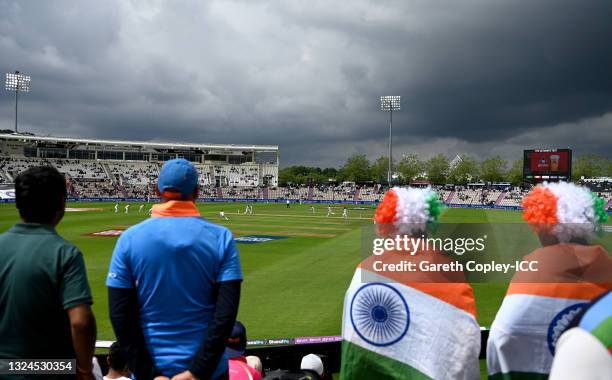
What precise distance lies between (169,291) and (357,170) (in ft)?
468

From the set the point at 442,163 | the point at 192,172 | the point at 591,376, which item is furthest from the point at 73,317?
the point at 442,163

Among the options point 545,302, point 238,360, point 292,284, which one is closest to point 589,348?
point 545,302

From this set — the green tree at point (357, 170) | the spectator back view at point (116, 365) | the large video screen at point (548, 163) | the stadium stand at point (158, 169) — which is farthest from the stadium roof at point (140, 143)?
the spectator back view at point (116, 365)

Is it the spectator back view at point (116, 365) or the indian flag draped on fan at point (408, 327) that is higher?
the indian flag draped on fan at point (408, 327)

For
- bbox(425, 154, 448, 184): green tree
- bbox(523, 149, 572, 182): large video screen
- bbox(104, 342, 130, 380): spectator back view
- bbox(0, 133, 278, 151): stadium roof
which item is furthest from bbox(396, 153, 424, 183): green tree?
bbox(104, 342, 130, 380): spectator back view

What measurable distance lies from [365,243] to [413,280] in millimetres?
582

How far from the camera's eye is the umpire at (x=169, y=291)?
262 cm

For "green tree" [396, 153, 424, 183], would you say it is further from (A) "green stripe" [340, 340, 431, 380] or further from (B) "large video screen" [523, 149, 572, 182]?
(A) "green stripe" [340, 340, 431, 380]

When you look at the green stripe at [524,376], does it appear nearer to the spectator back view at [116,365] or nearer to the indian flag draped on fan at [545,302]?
the indian flag draped on fan at [545,302]

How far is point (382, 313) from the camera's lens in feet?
9.05

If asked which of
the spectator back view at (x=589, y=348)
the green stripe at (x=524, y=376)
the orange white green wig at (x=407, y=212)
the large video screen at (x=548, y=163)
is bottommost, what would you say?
the green stripe at (x=524, y=376)

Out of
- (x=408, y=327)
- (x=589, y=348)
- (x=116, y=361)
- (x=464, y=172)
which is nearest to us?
(x=589, y=348)

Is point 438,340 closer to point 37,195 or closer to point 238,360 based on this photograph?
point 238,360

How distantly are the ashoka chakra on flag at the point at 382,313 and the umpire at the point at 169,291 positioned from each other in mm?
797
